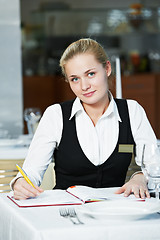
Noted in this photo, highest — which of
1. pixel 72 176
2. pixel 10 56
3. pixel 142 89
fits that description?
A: pixel 10 56

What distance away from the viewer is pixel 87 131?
7.45 feet

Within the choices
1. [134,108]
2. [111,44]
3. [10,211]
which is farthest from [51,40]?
[10,211]

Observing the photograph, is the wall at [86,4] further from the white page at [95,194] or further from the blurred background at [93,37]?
the white page at [95,194]

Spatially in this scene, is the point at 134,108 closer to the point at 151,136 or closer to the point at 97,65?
the point at 151,136

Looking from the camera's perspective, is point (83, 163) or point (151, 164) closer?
point (151, 164)

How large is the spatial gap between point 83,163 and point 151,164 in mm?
Result: 542

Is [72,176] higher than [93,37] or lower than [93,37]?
lower

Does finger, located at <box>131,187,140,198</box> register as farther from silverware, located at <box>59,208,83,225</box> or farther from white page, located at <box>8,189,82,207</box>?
silverware, located at <box>59,208,83,225</box>

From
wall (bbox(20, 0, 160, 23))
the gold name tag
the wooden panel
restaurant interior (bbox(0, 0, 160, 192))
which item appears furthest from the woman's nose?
wall (bbox(20, 0, 160, 23))

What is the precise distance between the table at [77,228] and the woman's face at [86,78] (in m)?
0.67

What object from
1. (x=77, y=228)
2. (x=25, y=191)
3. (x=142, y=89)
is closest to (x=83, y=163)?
(x=25, y=191)

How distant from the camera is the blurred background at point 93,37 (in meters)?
7.86

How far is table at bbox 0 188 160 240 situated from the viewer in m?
1.41

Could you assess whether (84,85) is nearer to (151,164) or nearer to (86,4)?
(151,164)
